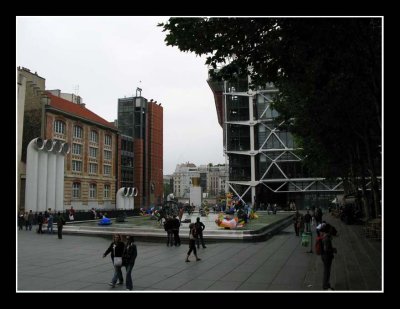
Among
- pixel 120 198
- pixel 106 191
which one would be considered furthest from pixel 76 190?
pixel 106 191

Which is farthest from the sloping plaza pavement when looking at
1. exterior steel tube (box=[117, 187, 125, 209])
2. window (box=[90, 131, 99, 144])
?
window (box=[90, 131, 99, 144])

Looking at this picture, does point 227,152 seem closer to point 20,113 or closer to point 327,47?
point 20,113

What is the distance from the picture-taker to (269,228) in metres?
27.8

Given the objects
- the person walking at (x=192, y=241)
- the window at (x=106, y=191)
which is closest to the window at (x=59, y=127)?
the window at (x=106, y=191)

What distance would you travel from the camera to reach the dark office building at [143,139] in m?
90.6

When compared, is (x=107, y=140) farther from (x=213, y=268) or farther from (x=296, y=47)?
(x=296, y=47)

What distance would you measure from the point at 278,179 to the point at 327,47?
63.0 metres

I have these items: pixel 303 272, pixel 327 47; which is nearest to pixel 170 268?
pixel 303 272

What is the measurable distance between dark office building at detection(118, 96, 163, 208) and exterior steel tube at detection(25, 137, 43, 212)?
4519 centimetres

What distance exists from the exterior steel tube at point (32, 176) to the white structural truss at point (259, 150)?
1621 inches

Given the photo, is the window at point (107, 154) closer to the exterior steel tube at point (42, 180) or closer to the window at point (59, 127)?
the window at point (59, 127)

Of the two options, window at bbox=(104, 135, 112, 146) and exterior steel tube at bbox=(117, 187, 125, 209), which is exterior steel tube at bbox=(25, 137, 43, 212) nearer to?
exterior steel tube at bbox=(117, 187, 125, 209)

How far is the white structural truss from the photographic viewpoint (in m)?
74.0

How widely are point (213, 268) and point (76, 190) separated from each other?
50668mm
